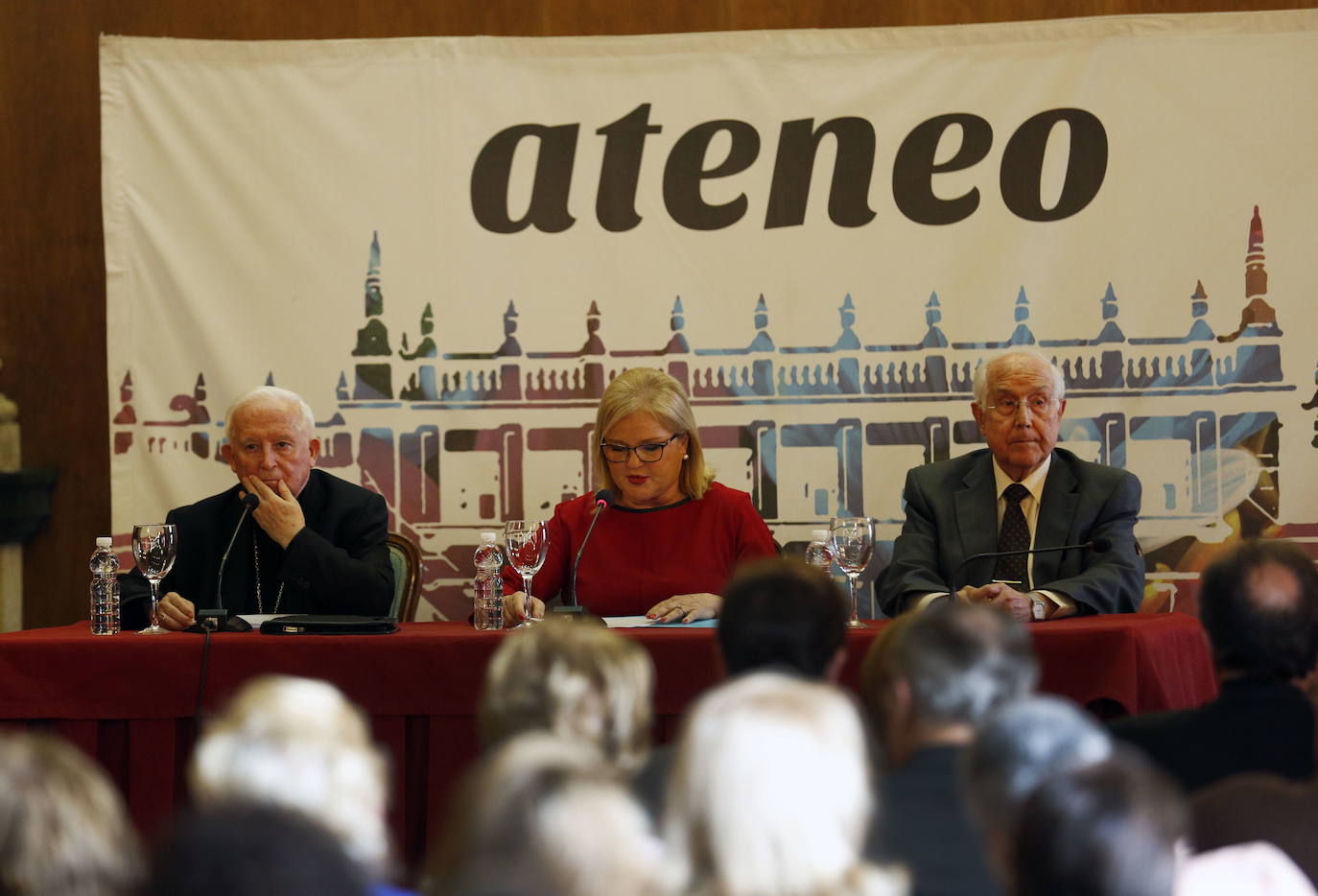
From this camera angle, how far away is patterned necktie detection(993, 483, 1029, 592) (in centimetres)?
362

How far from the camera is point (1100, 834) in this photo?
1.14 m

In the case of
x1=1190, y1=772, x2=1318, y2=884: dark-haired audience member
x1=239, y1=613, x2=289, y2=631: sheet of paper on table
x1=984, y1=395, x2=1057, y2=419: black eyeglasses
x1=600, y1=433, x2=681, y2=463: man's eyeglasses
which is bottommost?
x1=1190, y1=772, x2=1318, y2=884: dark-haired audience member

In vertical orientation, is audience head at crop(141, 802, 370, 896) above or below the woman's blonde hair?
below

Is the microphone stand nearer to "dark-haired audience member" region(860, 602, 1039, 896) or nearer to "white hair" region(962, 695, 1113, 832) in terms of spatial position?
"dark-haired audience member" region(860, 602, 1039, 896)

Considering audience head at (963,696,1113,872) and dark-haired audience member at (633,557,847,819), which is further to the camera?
dark-haired audience member at (633,557,847,819)

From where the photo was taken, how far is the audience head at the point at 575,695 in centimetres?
167

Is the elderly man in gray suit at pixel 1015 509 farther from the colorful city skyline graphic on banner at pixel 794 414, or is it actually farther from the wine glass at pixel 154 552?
the wine glass at pixel 154 552

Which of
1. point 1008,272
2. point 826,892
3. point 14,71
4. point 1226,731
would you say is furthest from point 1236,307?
point 14,71

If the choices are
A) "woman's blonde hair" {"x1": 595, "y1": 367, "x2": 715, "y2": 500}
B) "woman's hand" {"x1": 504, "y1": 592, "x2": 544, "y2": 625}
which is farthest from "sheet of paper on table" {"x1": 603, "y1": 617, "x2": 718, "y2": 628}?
"woman's blonde hair" {"x1": 595, "y1": 367, "x2": 715, "y2": 500}

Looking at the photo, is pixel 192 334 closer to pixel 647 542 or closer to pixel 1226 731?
pixel 647 542

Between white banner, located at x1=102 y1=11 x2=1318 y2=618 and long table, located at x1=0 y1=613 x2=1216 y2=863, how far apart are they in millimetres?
1506

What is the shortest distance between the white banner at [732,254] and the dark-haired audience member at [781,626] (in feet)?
7.93

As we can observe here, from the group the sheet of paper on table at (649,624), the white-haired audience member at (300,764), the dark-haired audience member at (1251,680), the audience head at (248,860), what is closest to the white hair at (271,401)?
the sheet of paper on table at (649,624)

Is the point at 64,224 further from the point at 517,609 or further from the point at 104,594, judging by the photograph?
the point at 517,609
